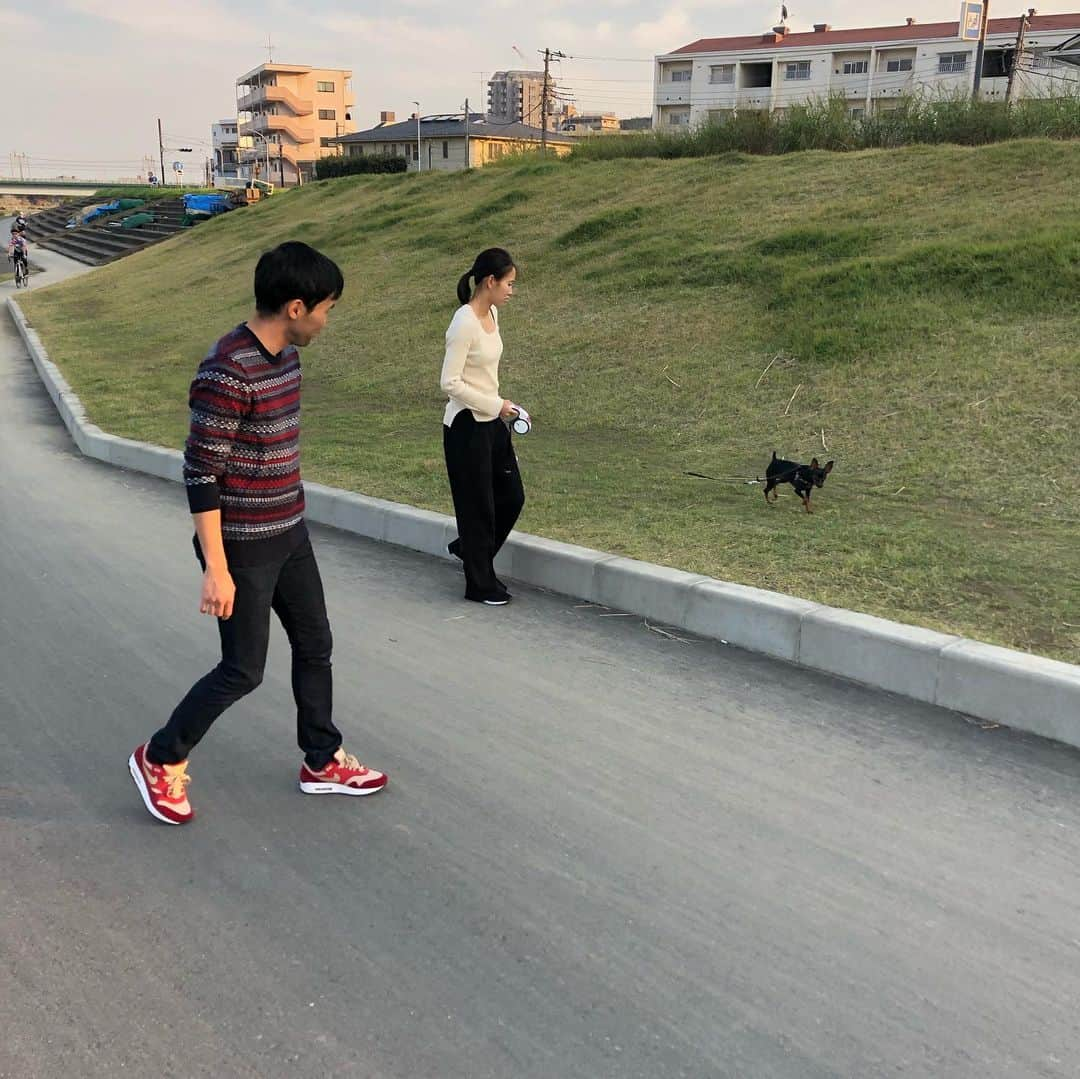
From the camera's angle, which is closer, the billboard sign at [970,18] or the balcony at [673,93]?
the billboard sign at [970,18]

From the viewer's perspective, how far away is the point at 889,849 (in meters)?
3.26

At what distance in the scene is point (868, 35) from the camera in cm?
6284

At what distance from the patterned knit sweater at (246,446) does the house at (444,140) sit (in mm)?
56678

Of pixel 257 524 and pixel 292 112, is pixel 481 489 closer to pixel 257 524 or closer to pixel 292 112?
pixel 257 524

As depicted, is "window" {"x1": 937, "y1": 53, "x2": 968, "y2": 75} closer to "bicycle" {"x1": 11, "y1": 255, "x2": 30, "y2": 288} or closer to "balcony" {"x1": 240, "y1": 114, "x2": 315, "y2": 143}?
"bicycle" {"x1": 11, "y1": 255, "x2": 30, "y2": 288}

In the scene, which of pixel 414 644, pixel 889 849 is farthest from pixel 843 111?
pixel 889 849

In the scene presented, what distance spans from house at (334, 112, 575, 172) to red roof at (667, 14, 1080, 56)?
12.5 metres

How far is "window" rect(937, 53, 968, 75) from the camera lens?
60.6m

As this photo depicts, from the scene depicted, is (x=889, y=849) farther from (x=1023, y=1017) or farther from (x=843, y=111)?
(x=843, y=111)

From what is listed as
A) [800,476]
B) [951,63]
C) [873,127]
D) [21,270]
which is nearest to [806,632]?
[800,476]

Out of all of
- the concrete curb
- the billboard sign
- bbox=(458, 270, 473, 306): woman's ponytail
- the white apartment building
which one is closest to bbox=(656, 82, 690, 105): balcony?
the white apartment building

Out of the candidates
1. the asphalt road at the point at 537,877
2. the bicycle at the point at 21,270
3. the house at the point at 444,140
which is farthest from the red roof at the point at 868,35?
the asphalt road at the point at 537,877

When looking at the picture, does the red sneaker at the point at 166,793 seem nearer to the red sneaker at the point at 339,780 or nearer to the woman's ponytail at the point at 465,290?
the red sneaker at the point at 339,780

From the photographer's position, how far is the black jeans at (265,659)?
3229 mm
